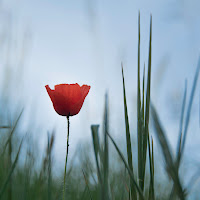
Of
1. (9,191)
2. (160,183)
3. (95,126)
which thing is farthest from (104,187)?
(160,183)

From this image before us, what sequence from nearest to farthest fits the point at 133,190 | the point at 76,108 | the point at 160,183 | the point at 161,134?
the point at 161,134, the point at 133,190, the point at 76,108, the point at 160,183

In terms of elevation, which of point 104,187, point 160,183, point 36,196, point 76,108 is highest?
point 76,108

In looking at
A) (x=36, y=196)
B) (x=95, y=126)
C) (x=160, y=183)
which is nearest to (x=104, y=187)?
(x=95, y=126)

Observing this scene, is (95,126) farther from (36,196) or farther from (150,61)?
(36,196)

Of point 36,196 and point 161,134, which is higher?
point 161,134

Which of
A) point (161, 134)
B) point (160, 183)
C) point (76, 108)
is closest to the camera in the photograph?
point (161, 134)

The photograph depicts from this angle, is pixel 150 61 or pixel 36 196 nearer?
pixel 150 61

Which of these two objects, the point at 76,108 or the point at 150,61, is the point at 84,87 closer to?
the point at 76,108
